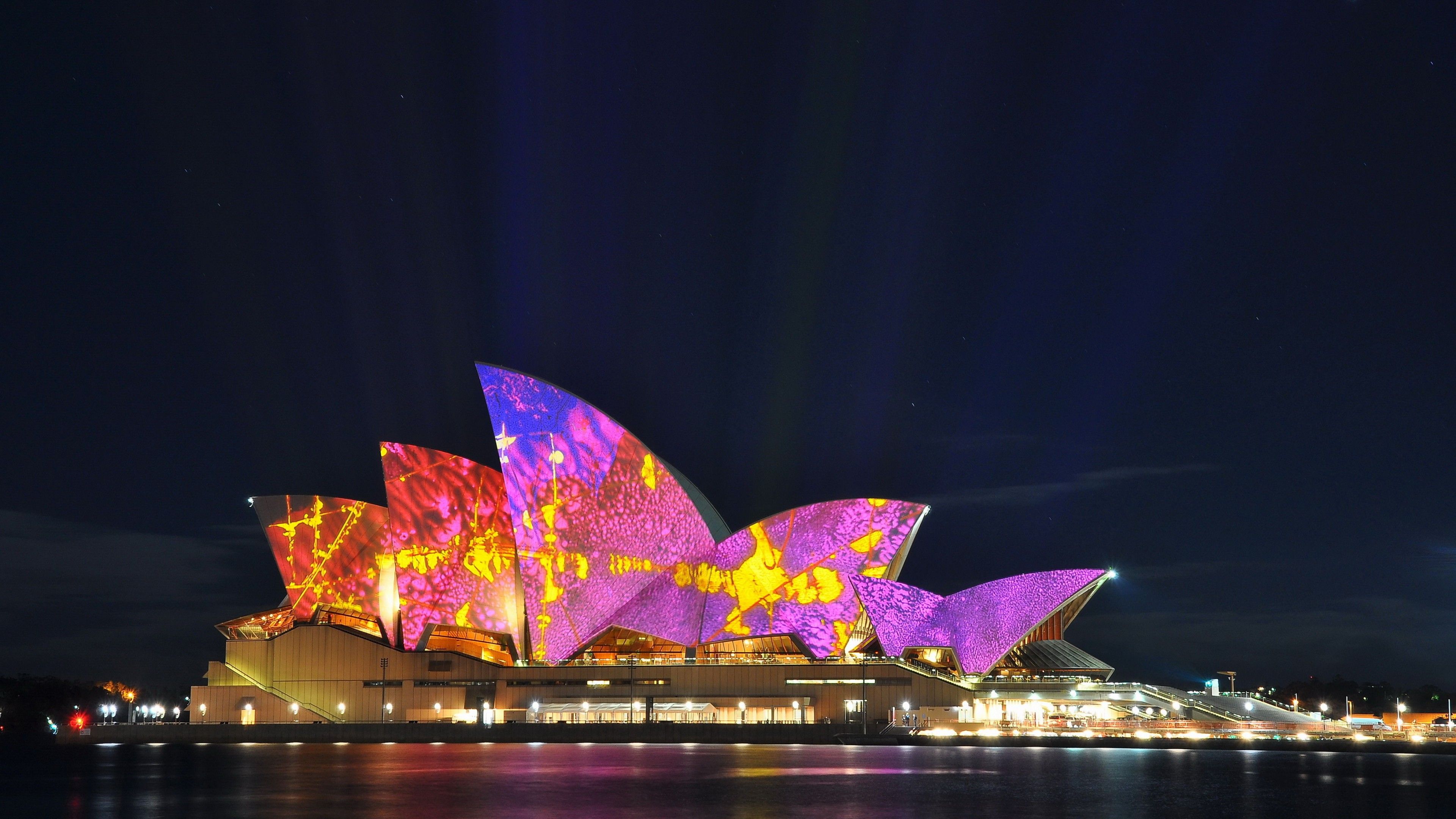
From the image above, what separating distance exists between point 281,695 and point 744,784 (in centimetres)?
3991

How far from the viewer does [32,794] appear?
3497 centimetres

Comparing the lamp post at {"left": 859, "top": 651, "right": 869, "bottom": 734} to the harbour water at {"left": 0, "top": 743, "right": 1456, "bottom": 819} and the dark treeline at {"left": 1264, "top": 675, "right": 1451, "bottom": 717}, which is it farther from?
the dark treeline at {"left": 1264, "top": 675, "right": 1451, "bottom": 717}

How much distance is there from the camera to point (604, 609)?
6288 cm

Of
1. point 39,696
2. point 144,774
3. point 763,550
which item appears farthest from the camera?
point 39,696

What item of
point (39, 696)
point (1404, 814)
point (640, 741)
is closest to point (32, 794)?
point (640, 741)

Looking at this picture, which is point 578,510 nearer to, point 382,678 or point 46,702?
point 382,678

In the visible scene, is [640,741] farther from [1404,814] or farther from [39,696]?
[39,696]

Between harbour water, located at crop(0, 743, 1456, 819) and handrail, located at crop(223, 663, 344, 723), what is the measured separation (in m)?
13.5

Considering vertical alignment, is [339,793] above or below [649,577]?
below

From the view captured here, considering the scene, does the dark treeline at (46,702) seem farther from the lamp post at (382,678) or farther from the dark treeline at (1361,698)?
the dark treeline at (1361,698)

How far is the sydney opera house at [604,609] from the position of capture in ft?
199

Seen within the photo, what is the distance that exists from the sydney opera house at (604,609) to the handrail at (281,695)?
0.10 meters

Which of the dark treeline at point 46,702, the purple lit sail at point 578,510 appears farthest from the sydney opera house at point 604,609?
the dark treeline at point 46,702

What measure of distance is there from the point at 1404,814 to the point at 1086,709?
1316 inches
